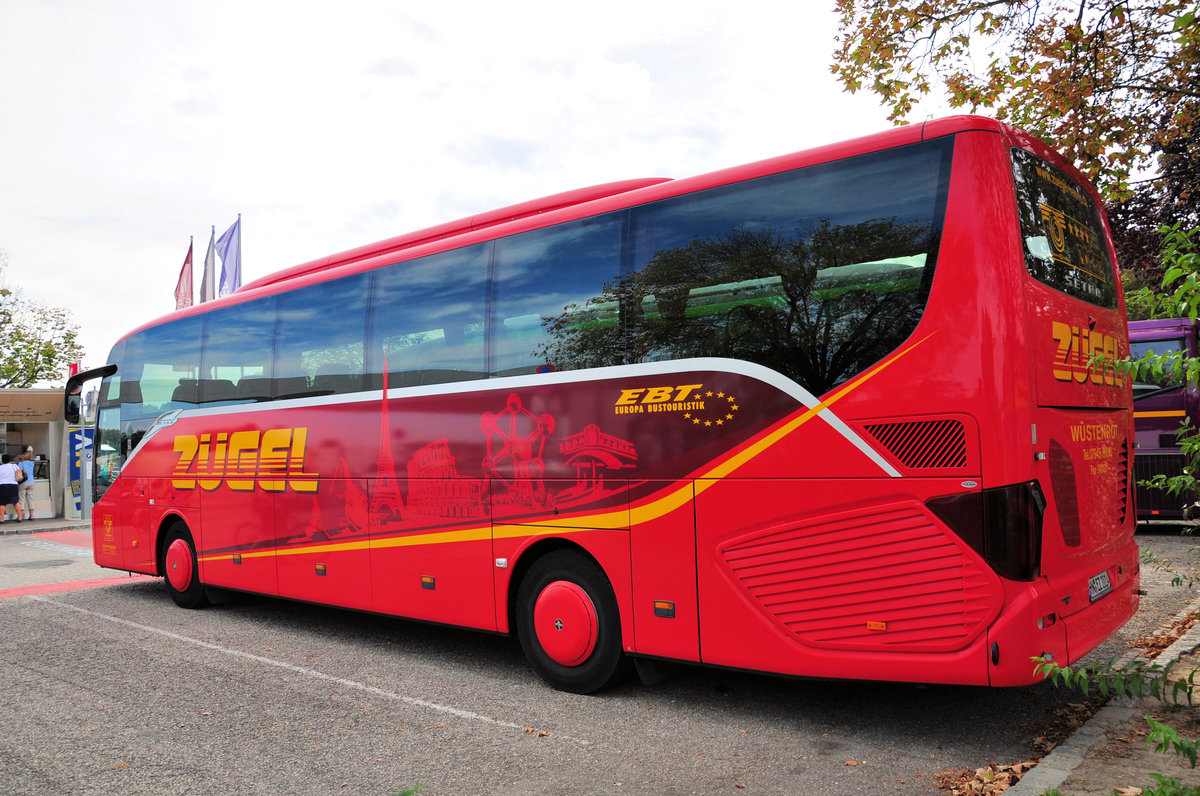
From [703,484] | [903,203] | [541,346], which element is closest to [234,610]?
[541,346]

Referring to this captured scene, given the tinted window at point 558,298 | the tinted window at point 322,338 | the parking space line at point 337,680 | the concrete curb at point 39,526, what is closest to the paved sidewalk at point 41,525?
the concrete curb at point 39,526

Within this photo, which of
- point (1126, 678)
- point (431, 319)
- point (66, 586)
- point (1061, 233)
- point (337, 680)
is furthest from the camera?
point (66, 586)

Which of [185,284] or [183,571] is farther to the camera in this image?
[185,284]

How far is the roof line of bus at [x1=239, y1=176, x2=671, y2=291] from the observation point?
706cm

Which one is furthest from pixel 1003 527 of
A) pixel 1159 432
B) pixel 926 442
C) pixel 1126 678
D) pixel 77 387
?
pixel 77 387

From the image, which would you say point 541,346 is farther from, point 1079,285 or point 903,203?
point 1079,285

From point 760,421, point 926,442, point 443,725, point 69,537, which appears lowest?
point 69,537

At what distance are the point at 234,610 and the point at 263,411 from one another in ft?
9.37

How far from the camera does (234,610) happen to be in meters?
10.6

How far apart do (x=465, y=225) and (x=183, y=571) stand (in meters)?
5.99

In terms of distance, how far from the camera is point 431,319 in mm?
7504

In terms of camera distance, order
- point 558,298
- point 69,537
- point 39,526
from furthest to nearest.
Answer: point 39,526 < point 69,537 < point 558,298

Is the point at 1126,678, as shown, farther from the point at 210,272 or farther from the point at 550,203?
the point at 210,272

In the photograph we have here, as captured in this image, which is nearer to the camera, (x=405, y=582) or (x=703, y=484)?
(x=703, y=484)
